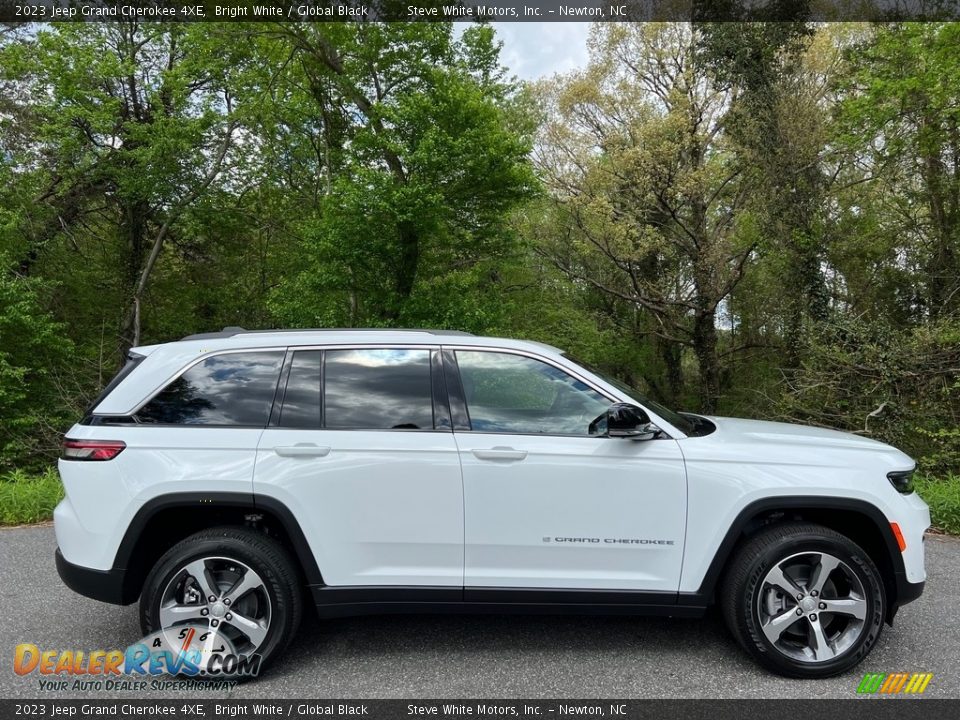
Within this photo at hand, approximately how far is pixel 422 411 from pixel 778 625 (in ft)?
6.88

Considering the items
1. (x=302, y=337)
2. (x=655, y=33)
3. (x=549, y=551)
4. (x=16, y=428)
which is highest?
(x=655, y=33)

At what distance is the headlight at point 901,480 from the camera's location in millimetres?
2992

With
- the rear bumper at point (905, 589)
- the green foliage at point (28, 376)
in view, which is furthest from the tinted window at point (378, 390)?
the green foliage at point (28, 376)

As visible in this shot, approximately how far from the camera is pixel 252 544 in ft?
9.61

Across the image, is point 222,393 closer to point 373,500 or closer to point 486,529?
point 373,500

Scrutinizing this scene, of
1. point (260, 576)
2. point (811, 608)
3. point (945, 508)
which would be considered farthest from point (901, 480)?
point (260, 576)

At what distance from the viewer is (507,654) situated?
10.2 feet

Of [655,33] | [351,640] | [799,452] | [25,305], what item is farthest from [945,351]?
[25,305]

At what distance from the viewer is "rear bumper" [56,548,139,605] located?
9.53 ft

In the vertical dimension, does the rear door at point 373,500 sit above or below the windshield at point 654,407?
below

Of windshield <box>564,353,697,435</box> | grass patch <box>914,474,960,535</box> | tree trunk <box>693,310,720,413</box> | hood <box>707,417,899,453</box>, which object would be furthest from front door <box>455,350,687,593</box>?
tree trunk <box>693,310,720,413</box>

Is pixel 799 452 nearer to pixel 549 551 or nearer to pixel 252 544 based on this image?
pixel 549 551

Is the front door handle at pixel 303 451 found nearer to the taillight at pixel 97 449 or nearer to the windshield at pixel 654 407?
the taillight at pixel 97 449

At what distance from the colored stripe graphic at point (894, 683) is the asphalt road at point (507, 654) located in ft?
0.15
